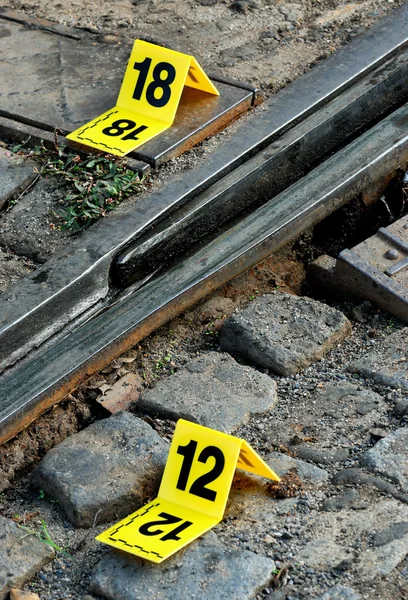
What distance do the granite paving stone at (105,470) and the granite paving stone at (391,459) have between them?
555 mm

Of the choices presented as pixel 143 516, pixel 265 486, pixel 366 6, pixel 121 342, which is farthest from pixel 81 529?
pixel 366 6

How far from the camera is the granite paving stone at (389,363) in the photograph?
10.9 ft

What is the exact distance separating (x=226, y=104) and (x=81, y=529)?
1976 mm

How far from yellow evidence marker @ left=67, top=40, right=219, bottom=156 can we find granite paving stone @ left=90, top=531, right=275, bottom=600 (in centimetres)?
183

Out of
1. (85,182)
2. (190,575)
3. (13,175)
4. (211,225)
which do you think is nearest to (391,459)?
(190,575)

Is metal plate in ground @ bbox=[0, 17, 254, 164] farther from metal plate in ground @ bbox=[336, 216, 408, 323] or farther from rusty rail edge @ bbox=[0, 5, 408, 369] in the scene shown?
metal plate in ground @ bbox=[336, 216, 408, 323]

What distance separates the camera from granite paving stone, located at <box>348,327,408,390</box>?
333 cm

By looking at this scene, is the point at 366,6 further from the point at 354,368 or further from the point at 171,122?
the point at 354,368

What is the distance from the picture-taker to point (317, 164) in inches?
170

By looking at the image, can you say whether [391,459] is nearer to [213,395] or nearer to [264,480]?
[264,480]

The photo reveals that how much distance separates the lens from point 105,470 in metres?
3.03

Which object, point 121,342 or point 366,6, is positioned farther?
point 366,6

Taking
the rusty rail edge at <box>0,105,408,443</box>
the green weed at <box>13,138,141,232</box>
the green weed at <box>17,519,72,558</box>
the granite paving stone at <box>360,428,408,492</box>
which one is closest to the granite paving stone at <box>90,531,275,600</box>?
the green weed at <box>17,519,72,558</box>

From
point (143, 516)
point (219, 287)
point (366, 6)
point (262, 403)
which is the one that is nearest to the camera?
point (143, 516)
